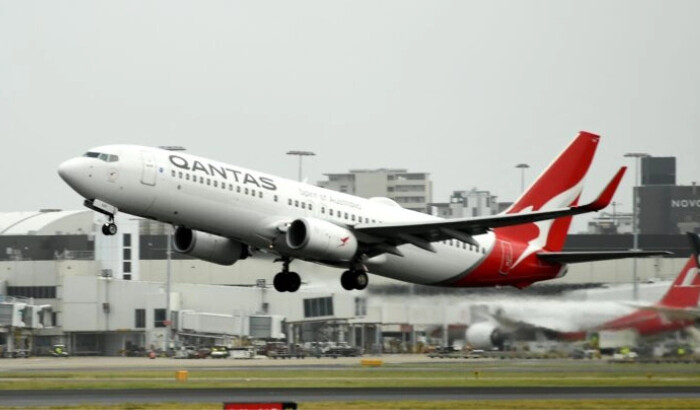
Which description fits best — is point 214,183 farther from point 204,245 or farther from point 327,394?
point 327,394

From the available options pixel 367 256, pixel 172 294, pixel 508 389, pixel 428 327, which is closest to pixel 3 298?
pixel 172 294

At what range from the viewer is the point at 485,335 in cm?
6731

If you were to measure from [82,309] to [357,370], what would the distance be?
39014 mm

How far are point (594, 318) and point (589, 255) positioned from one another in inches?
237

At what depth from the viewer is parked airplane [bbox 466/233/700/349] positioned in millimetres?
60781

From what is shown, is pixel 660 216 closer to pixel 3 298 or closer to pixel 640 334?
pixel 3 298

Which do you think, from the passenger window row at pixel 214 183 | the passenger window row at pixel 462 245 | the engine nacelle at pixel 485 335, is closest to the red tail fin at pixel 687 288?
the engine nacelle at pixel 485 335

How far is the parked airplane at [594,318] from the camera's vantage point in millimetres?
60781

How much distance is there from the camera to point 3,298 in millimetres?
97812

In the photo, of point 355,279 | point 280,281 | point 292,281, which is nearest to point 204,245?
point 280,281

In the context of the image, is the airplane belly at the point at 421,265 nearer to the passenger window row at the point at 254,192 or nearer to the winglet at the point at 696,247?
the passenger window row at the point at 254,192

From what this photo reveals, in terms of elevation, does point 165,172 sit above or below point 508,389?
above

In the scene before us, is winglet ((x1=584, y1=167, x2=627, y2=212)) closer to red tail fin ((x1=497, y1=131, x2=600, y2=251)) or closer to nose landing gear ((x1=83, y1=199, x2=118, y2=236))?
red tail fin ((x1=497, y1=131, x2=600, y2=251))

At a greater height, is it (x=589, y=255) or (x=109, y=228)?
(x=109, y=228)
